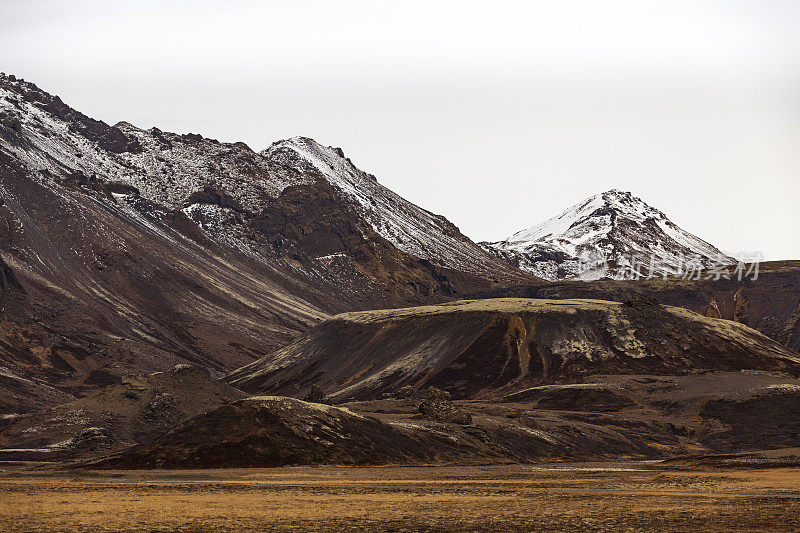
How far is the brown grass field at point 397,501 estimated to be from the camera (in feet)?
127

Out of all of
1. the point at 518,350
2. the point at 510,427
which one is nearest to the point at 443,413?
the point at 510,427

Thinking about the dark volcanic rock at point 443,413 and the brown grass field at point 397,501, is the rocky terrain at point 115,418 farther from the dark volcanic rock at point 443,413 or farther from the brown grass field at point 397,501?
the brown grass field at point 397,501

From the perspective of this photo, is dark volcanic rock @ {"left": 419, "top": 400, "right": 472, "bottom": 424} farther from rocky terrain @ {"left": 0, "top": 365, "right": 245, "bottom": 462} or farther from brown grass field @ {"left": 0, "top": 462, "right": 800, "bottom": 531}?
brown grass field @ {"left": 0, "top": 462, "right": 800, "bottom": 531}

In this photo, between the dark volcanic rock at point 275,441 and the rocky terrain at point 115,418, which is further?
the rocky terrain at point 115,418

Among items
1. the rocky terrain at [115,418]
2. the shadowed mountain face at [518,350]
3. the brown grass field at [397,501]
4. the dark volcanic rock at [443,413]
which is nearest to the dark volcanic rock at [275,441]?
the brown grass field at [397,501]

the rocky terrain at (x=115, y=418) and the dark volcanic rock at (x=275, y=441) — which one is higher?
the dark volcanic rock at (x=275, y=441)

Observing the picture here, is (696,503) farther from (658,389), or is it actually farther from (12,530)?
(658,389)

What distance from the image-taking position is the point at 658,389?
15338 centimetres

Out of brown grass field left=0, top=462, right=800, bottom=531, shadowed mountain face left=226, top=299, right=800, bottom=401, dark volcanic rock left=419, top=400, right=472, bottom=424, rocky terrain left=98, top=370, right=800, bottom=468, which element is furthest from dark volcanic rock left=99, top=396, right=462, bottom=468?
shadowed mountain face left=226, top=299, right=800, bottom=401

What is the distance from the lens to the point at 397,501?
1981 inches

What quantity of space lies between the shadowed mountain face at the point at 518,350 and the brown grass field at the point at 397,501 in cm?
9255

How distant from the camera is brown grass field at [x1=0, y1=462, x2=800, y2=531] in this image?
38.7 meters

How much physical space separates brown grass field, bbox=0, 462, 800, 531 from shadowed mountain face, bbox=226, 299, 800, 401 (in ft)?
304

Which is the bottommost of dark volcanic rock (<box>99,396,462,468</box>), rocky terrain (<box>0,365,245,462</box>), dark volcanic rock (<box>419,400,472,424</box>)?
rocky terrain (<box>0,365,245,462</box>)
